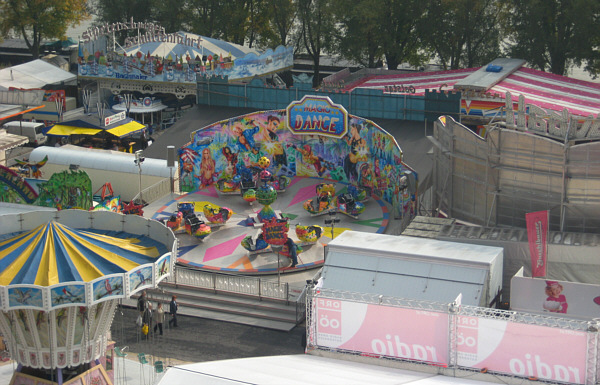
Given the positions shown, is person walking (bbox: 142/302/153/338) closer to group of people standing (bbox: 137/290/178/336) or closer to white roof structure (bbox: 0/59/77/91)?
group of people standing (bbox: 137/290/178/336)

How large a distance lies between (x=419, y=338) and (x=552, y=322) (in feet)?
10.2

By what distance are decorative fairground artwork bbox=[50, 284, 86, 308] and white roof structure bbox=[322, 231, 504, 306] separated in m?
8.66

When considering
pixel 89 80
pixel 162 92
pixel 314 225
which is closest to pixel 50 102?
pixel 89 80

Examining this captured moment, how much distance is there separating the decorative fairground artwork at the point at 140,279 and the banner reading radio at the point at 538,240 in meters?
11.9

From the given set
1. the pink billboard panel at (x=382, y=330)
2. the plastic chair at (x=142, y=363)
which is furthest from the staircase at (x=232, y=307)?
the pink billboard panel at (x=382, y=330)

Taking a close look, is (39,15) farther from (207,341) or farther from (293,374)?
(293,374)

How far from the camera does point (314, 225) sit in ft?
A: 128

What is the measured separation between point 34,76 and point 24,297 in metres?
43.4

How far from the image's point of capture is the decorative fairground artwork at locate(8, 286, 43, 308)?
23.4 meters

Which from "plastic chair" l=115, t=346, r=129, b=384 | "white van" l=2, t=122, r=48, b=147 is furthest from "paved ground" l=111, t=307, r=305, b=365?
"white van" l=2, t=122, r=48, b=147

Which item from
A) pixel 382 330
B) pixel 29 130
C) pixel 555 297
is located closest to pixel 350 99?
pixel 29 130

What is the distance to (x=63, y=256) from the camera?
25016 mm

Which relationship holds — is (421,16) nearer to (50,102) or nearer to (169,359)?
(50,102)

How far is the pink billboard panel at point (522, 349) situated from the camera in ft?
66.2
